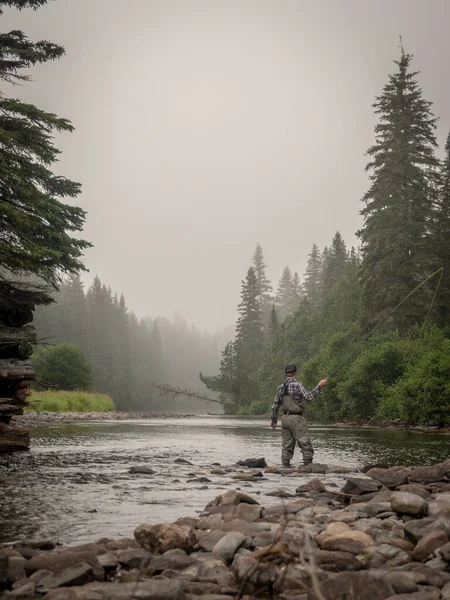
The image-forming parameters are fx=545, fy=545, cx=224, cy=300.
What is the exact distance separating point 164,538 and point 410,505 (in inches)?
115

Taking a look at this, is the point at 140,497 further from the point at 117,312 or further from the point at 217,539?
the point at 117,312

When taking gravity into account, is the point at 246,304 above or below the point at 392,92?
below

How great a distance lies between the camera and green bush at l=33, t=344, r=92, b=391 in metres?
59.9

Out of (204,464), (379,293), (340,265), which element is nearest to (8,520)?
(204,464)

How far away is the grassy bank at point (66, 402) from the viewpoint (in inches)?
1485

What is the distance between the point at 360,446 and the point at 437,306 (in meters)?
22.7

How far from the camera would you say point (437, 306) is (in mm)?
36938

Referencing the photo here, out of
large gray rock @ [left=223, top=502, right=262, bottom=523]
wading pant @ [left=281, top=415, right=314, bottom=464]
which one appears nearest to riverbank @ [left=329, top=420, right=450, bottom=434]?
wading pant @ [left=281, top=415, right=314, bottom=464]

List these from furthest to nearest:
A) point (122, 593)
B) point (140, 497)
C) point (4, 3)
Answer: point (4, 3) < point (140, 497) < point (122, 593)

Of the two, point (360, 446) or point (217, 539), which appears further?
point (360, 446)

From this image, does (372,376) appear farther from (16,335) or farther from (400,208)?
(16,335)

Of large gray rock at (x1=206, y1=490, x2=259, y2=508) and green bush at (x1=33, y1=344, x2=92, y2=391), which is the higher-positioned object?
green bush at (x1=33, y1=344, x2=92, y2=391)

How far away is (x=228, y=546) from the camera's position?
4.65 meters

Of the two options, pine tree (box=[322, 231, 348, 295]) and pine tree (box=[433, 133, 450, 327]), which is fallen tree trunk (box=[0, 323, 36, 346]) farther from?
pine tree (box=[322, 231, 348, 295])
